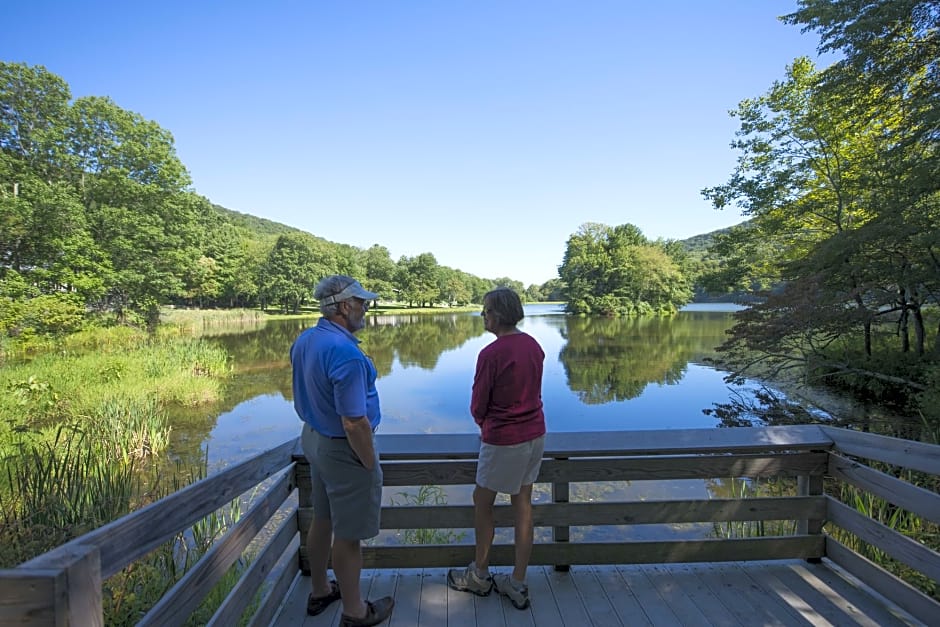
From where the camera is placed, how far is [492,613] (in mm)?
2080

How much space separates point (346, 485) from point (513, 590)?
975 millimetres

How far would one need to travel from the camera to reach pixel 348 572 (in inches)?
76.2

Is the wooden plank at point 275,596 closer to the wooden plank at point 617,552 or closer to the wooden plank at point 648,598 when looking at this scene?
the wooden plank at point 617,552

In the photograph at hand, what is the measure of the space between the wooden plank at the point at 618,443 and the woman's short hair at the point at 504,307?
0.60 metres

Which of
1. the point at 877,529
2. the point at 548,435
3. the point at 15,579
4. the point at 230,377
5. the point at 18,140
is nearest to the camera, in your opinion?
the point at 15,579

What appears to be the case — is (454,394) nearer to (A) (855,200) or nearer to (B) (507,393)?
(B) (507,393)

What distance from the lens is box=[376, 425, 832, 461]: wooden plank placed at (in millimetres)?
2201

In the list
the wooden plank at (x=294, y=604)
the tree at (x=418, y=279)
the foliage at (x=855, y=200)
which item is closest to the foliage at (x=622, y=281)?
the tree at (x=418, y=279)

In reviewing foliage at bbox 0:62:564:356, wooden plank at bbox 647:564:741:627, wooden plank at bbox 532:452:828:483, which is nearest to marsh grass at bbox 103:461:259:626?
wooden plank at bbox 532:452:828:483

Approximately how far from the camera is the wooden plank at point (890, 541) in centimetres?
178

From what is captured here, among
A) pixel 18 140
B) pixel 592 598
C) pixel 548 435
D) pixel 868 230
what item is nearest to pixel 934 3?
pixel 868 230

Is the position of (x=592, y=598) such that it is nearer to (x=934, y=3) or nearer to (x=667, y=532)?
(x=667, y=532)

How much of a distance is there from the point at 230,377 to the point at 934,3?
15.4 meters

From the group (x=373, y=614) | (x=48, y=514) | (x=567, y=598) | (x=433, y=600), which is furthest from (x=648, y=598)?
(x=48, y=514)
